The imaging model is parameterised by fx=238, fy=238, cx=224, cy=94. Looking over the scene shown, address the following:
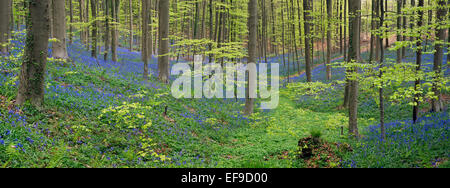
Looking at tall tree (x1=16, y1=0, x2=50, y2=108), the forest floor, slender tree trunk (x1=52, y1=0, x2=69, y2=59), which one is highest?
slender tree trunk (x1=52, y1=0, x2=69, y2=59)

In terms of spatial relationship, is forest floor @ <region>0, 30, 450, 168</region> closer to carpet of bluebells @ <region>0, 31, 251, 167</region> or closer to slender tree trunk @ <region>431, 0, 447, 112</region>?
carpet of bluebells @ <region>0, 31, 251, 167</region>

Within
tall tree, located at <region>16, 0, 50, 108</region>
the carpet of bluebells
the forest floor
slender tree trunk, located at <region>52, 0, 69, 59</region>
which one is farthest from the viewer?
slender tree trunk, located at <region>52, 0, 69, 59</region>

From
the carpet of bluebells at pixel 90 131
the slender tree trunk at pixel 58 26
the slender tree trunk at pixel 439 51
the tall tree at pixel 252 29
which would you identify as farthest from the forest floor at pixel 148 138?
the tall tree at pixel 252 29

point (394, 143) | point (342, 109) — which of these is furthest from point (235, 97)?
point (394, 143)

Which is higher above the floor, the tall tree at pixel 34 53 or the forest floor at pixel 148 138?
the tall tree at pixel 34 53

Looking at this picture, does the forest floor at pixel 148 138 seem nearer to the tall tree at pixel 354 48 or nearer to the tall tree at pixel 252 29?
the tall tree at pixel 354 48

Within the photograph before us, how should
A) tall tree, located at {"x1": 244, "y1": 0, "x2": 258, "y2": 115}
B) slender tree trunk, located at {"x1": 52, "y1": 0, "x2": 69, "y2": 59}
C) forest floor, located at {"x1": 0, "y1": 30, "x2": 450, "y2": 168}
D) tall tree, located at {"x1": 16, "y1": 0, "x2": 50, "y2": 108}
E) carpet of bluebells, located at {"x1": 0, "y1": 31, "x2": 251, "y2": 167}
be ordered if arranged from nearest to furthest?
carpet of bluebells, located at {"x1": 0, "y1": 31, "x2": 251, "y2": 167} → forest floor, located at {"x1": 0, "y1": 30, "x2": 450, "y2": 168} → tall tree, located at {"x1": 16, "y1": 0, "x2": 50, "y2": 108} → slender tree trunk, located at {"x1": 52, "y1": 0, "x2": 69, "y2": 59} → tall tree, located at {"x1": 244, "y1": 0, "x2": 258, "y2": 115}

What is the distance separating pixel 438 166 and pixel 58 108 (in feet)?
33.4

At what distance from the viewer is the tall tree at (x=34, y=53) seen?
6.35 meters

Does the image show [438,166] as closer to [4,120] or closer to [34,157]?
[34,157]

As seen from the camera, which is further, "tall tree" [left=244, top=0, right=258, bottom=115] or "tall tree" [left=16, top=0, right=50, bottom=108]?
"tall tree" [left=244, top=0, right=258, bottom=115]

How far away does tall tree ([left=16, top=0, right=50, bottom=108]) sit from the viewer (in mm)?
6348

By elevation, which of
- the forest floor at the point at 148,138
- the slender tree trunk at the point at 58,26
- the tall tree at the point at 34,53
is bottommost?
the forest floor at the point at 148,138

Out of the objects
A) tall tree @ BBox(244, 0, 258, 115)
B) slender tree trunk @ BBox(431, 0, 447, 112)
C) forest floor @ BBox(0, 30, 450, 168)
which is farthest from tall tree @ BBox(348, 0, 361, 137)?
tall tree @ BBox(244, 0, 258, 115)
